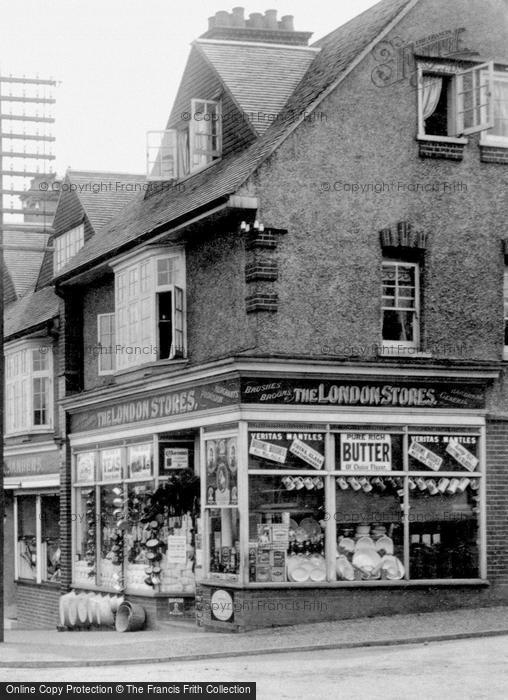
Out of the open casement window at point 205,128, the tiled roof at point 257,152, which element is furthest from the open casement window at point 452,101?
the open casement window at point 205,128

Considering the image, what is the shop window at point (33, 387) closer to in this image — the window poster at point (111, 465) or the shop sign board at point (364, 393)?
the window poster at point (111, 465)

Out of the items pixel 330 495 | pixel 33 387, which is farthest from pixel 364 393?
pixel 33 387

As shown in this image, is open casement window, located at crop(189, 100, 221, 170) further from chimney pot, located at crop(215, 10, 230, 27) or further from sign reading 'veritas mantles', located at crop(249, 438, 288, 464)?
sign reading 'veritas mantles', located at crop(249, 438, 288, 464)

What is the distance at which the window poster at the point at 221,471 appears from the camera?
811 inches

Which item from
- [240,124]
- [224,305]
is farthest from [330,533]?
[240,124]

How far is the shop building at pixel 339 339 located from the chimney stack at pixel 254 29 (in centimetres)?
245

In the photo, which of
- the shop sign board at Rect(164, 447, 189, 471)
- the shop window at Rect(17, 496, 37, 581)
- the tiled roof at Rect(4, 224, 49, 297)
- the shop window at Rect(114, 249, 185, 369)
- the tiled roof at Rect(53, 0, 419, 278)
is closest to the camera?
the tiled roof at Rect(53, 0, 419, 278)

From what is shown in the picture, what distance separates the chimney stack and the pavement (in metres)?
11.5

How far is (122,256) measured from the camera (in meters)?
24.7

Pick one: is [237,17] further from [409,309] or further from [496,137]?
[409,309]

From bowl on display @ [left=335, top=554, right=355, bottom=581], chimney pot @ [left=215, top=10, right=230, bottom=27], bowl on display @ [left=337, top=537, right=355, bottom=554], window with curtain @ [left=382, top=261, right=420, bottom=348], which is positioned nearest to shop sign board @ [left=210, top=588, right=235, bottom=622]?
bowl on display @ [left=335, top=554, right=355, bottom=581]

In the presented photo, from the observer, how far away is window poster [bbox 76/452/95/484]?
2695 centimetres

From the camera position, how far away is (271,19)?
87.3 ft

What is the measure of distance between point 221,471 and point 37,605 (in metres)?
11.8
